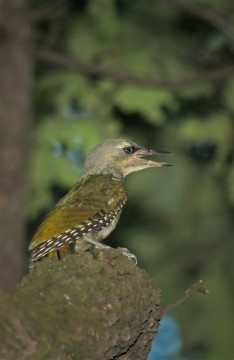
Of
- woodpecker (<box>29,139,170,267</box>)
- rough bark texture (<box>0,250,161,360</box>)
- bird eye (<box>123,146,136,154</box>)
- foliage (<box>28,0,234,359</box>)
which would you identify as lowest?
rough bark texture (<box>0,250,161,360</box>)

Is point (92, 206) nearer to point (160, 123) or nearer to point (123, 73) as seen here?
point (123, 73)

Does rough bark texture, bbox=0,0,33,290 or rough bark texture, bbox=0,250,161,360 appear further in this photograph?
rough bark texture, bbox=0,0,33,290

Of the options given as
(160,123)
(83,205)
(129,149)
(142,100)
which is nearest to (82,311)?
(83,205)

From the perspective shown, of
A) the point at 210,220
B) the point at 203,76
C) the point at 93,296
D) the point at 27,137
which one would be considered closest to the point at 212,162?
the point at 210,220

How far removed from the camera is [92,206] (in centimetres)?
757

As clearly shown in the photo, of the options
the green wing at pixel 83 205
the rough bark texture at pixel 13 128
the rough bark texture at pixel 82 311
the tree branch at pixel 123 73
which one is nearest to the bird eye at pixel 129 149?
the green wing at pixel 83 205

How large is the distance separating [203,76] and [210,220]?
8.70 feet

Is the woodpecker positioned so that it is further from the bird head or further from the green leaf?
the green leaf

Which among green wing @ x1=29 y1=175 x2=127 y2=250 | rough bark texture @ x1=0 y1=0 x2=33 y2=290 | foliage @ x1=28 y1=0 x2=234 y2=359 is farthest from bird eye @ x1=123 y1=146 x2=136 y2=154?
foliage @ x1=28 y1=0 x2=234 y2=359

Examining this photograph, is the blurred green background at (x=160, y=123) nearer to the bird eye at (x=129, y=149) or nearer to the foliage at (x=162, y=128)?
the foliage at (x=162, y=128)

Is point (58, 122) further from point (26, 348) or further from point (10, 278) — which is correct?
point (26, 348)

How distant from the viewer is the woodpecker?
6914 mm

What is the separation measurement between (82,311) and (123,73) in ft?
19.1

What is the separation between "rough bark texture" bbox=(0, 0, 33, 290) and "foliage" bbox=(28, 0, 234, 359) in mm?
788
